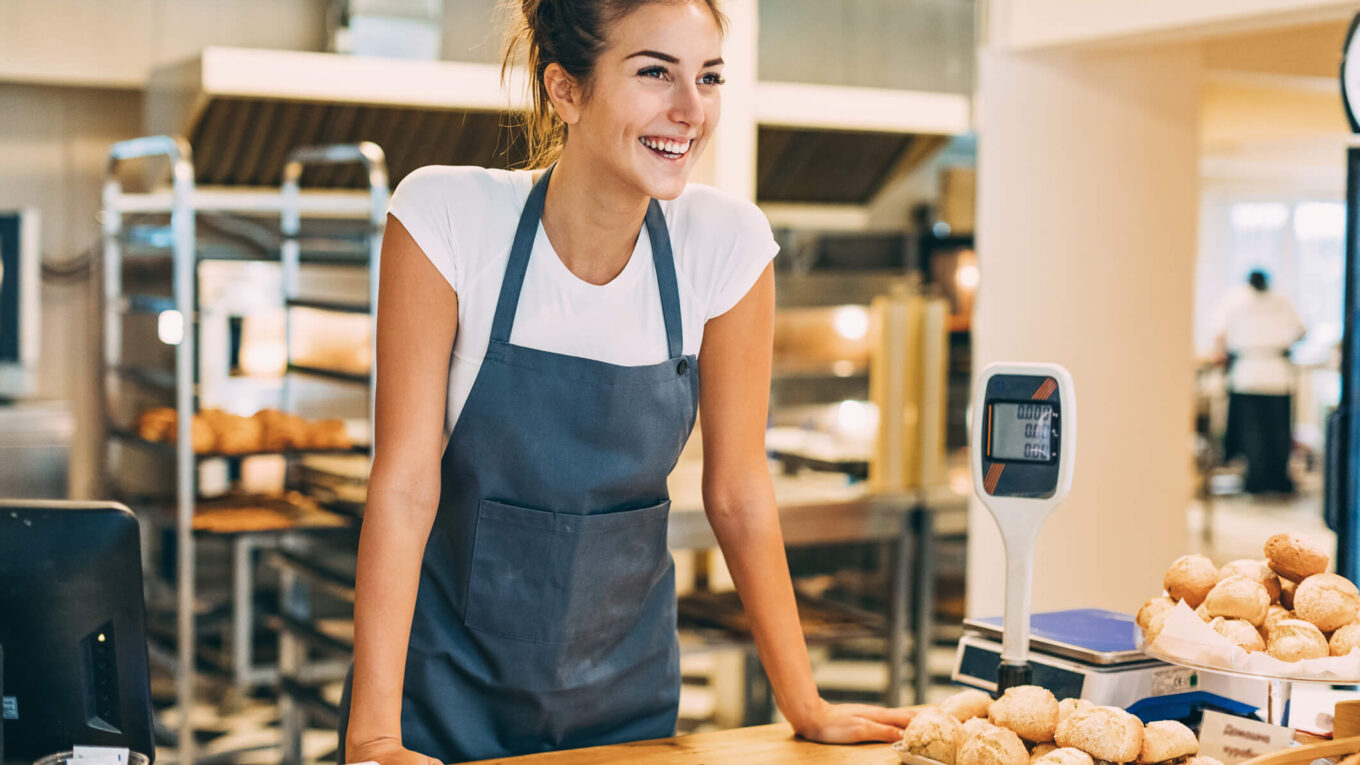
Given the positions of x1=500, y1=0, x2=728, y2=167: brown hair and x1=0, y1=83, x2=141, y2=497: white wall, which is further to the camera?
x1=0, y1=83, x2=141, y2=497: white wall

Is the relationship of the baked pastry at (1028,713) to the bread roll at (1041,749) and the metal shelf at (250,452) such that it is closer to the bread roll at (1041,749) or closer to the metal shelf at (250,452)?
the bread roll at (1041,749)

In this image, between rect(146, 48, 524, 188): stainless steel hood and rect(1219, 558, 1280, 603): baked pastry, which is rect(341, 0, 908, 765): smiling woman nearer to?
rect(1219, 558, 1280, 603): baked pastry

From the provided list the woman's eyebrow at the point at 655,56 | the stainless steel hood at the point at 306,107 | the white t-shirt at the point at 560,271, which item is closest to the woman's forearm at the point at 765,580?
the white t-shirt at the point at 560,271

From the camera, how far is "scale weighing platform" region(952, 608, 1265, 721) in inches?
60.7

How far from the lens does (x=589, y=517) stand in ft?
5.29

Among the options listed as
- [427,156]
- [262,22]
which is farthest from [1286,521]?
[262,22]

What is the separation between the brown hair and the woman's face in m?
0.02

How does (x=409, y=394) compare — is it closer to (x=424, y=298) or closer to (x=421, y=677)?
(x=424, y=298)

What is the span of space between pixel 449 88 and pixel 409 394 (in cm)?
426

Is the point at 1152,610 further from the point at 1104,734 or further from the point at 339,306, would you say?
the point at 339,306

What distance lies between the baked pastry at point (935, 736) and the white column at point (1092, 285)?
2.60 m

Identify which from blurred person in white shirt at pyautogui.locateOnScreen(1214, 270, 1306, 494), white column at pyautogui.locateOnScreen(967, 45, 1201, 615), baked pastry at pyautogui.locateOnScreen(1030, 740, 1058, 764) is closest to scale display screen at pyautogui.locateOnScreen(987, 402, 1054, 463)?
baked pastry at pyautogui.locateOnScreen(1030, 740, 1058, 764)

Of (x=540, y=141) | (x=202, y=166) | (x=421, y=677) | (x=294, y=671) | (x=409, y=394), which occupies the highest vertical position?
(x=202, y=166)

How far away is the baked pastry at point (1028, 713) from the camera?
1364 mm
